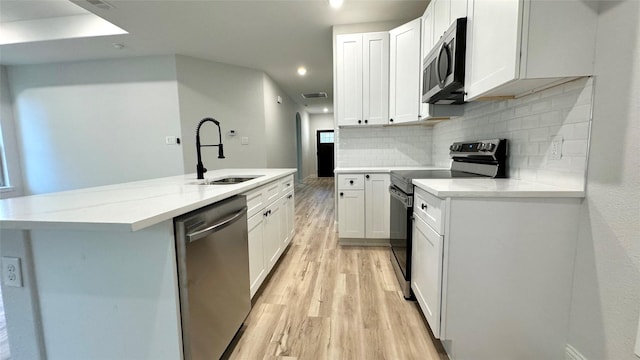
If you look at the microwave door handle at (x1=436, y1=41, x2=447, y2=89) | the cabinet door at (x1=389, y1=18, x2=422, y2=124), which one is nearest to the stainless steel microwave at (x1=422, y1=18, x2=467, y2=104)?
the microwave door handle at (x1=436, y1=41, x2=447, y2=89)

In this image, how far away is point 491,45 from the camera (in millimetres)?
1374

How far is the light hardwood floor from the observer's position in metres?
1.45

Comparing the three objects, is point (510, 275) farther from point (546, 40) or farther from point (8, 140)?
point (8, 140)

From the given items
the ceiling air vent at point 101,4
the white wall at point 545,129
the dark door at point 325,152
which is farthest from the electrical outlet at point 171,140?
the dark door at point 325,152

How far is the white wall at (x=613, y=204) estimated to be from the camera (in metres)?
1.00

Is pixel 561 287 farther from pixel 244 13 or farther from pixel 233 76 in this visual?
pixel 233 76

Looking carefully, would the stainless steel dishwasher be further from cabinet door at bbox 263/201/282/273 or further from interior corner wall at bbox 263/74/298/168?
interior corner wall at bbox 263/74/298/168

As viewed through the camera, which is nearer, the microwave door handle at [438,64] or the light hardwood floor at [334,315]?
the light hardwood floor at [334,315]

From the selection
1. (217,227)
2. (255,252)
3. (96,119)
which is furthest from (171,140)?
(217,227)

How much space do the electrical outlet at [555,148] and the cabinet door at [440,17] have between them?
3.85 feet

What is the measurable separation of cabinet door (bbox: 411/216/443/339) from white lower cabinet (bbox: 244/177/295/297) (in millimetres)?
1115

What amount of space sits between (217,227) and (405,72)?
102 inches

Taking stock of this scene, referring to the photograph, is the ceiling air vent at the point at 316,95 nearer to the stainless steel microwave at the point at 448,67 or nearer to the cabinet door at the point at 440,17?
the cabinet door at the point at 440,17

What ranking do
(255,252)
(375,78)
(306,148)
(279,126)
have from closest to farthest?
(255,252) < (375,78) < (279,126) < (306,148)
